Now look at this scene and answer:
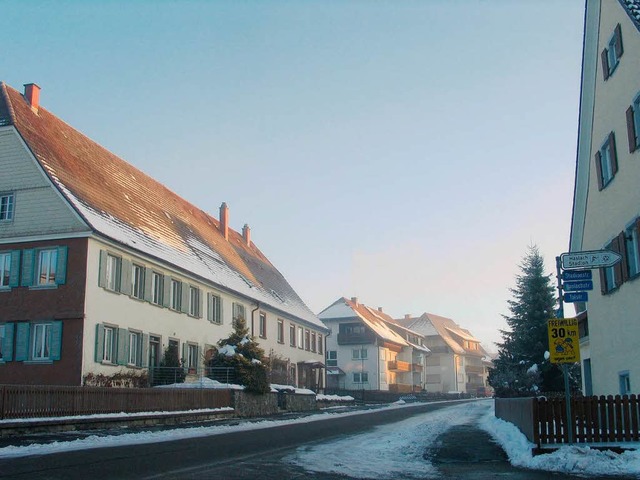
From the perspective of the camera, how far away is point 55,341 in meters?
28.3

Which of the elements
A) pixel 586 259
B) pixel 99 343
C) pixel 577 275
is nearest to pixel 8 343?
pixel 99 343

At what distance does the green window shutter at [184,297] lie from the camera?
37.2 metres

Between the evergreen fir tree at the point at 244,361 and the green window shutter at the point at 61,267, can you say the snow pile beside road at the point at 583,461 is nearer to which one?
the green window shutter at the point at 61,267

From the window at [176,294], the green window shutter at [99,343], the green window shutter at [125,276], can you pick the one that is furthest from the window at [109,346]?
the window at [176,294]

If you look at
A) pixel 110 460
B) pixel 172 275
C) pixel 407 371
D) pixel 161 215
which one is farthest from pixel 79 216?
pixel 407 371

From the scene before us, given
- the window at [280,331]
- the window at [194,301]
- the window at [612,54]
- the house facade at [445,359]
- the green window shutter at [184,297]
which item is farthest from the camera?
the house facade at [445,359]

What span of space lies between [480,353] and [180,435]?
121924 mm

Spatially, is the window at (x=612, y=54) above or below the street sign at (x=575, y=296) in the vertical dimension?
above

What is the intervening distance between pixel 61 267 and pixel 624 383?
21.1m

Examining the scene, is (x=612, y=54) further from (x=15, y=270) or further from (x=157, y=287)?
(x=15, y=270)

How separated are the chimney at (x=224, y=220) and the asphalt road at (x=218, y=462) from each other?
3657 centimetres

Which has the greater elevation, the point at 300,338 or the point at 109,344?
the point at 300,338

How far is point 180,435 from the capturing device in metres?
19.6

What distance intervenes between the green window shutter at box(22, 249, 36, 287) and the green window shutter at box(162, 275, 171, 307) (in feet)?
23.2
